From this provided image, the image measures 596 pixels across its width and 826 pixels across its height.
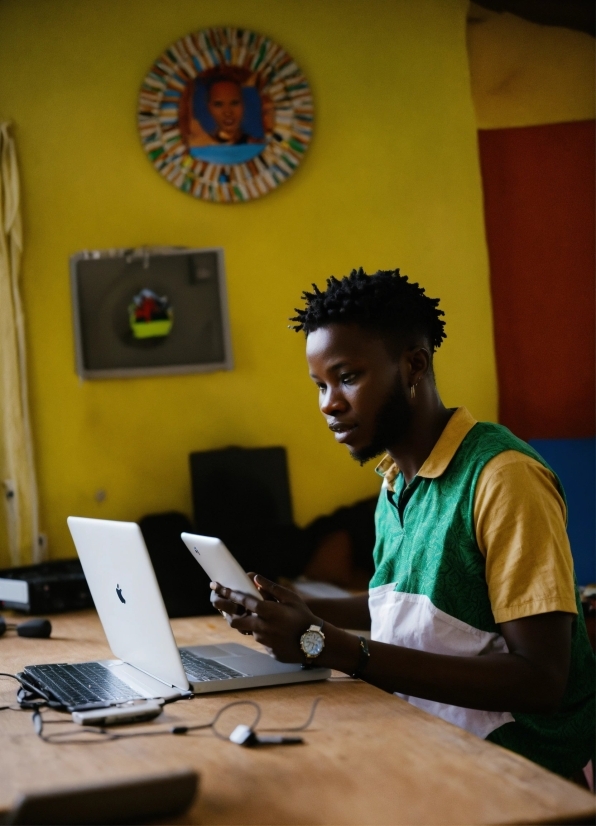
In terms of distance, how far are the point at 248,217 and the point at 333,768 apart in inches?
87.7

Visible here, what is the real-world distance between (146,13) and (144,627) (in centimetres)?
221

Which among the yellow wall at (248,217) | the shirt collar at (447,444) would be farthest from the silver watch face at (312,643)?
the yellow wall at (248,217)

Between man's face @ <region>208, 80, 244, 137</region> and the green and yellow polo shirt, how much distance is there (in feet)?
5.48

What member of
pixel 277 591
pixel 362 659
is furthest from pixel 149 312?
pixel 362 659

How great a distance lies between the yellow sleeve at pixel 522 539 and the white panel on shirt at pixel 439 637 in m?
0.11

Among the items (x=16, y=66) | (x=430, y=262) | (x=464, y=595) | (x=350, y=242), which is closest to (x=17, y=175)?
(x=16, y=66)

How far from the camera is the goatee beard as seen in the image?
1.73m

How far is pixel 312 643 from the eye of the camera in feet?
4.82

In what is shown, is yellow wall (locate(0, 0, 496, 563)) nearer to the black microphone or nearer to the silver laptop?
the black microphone

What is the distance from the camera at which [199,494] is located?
116 inches

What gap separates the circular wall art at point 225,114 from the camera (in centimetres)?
303

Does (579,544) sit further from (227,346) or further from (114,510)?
(114,510)

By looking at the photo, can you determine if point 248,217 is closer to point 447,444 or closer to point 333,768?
point 447,444

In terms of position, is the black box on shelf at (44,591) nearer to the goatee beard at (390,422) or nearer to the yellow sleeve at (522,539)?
the goatee beard at (390,422)
